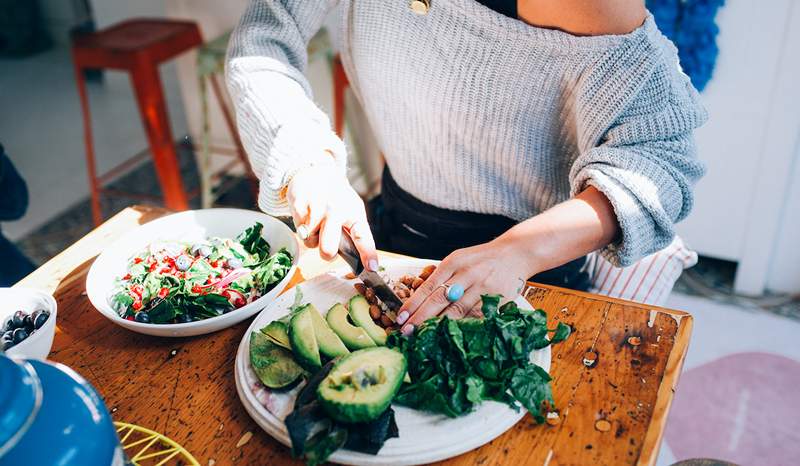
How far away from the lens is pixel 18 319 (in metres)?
0.98

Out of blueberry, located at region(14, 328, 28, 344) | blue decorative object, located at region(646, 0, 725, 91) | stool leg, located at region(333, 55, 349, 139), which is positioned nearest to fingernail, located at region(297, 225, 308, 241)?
blueberry, located at region(14, 328, 28, 344)

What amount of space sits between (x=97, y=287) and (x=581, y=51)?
0.92m

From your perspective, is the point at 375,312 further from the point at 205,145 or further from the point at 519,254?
the point at 205,145

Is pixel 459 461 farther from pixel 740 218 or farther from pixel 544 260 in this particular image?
pixel 740 218

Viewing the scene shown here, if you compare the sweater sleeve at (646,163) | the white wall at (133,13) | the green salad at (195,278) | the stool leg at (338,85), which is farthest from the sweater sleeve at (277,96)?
the white wall at (133,13)

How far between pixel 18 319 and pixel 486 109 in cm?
87

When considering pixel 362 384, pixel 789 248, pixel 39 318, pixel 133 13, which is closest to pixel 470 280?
pixel 362 384

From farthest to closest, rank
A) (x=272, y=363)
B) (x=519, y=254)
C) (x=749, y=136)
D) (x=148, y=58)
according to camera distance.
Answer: (x=148, y=58)
(x=749, y=136)
(x=519, y=254)
(x=272, y=363)

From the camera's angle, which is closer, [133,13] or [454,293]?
[454,293]

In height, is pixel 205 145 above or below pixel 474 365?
below

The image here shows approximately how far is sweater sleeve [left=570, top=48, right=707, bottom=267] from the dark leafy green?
23 cm

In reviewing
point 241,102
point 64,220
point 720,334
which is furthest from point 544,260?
point 64,220

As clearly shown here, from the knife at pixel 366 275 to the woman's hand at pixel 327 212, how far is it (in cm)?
1

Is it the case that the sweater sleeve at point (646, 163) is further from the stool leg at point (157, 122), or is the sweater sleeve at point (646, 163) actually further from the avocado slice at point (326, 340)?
the stool leg at point (157, 122)
